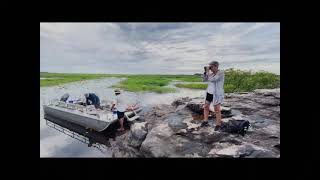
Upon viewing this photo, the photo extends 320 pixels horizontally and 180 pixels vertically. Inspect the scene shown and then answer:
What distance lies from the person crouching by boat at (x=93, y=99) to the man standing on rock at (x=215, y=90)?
41.0 inches

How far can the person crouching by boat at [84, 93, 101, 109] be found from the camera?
14.0ft

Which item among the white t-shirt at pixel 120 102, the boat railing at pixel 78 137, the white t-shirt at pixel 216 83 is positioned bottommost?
the boat railing at pixel 78 137

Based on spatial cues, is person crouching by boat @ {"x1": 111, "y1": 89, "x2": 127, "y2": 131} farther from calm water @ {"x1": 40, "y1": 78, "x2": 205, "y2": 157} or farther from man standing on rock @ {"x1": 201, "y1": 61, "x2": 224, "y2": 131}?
man standing on rock @ {"x1": 201, "y1": 61, "x2": 224, "y2": 131}

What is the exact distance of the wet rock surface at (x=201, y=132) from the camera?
421 centimetres

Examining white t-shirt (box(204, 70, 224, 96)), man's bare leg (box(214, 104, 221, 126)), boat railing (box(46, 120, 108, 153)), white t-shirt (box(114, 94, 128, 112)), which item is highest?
white t-shirt (box(204, 70, 224, 96))

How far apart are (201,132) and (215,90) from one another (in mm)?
429

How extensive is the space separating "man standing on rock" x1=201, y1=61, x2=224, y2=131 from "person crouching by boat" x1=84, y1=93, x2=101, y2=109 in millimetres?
1041

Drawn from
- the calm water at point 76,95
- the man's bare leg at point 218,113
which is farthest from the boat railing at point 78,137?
the man's bare leg at point 218,113

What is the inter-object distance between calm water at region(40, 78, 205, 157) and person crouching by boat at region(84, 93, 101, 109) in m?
0.04

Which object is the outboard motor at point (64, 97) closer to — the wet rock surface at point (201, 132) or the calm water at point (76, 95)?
the calm water at point (76, 95)

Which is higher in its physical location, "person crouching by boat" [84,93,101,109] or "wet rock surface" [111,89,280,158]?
"person crouching by boat" [84,93,101,109]

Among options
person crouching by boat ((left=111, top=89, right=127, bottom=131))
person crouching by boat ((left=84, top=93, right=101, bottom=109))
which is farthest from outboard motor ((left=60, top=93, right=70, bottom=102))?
person crouching by boat ((left=111, top=89, right=127, bottom=131))
